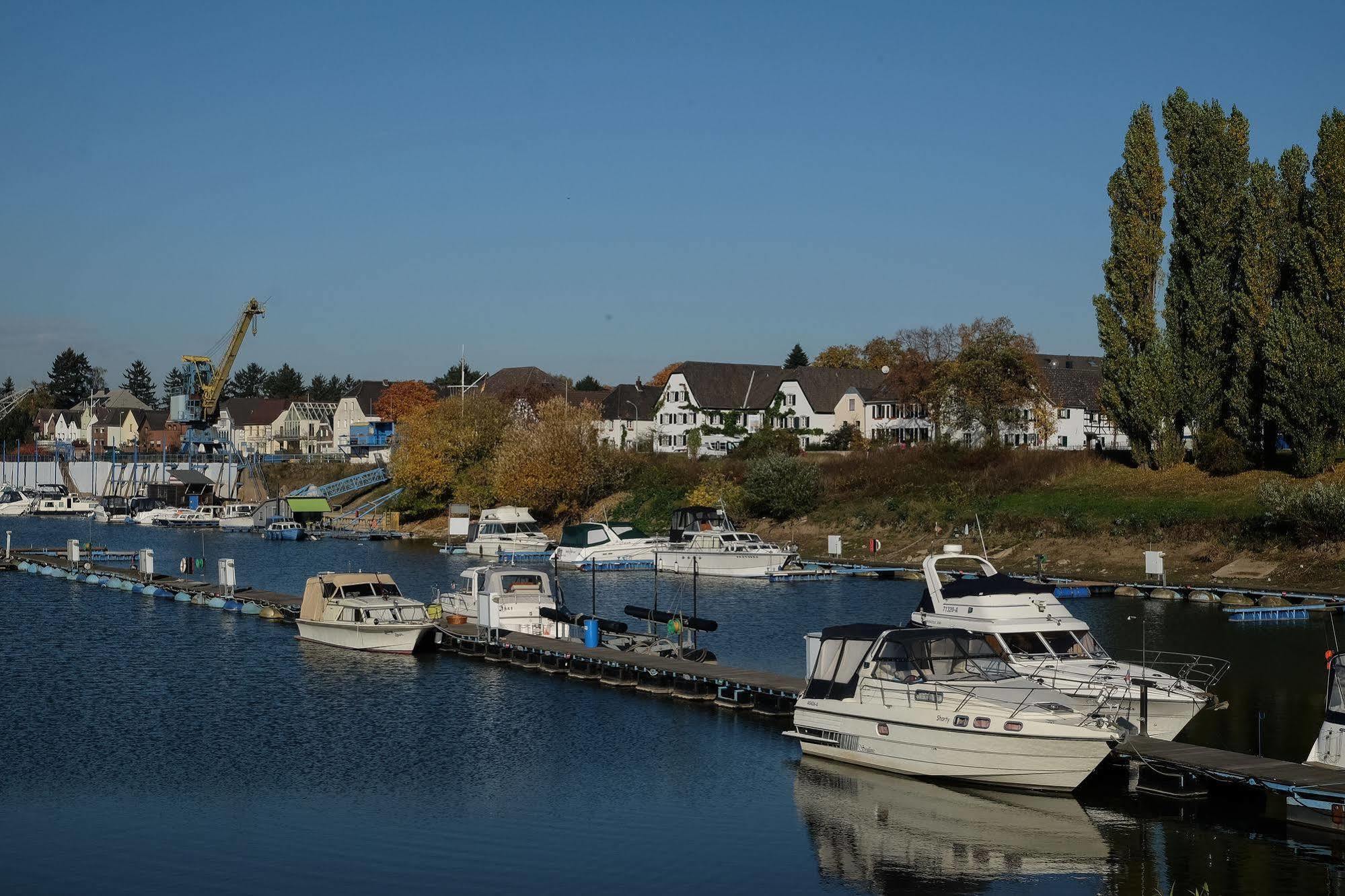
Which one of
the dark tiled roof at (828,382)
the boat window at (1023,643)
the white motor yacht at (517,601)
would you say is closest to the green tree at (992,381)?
the dark tiled roof at (828,382)

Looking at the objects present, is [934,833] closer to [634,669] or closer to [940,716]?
[940,716]

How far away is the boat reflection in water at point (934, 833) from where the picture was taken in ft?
80.1

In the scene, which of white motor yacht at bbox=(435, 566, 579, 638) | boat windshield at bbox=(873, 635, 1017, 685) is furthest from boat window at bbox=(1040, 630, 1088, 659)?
white motor yacht at bbox=(435, 566, 579, 638)

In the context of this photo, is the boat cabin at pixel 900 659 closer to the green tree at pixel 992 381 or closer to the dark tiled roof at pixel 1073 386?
the green tree at pixel 992 381

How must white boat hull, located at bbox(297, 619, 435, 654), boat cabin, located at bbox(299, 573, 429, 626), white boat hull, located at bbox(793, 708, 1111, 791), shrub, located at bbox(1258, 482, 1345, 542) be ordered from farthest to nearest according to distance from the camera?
shrub, located at bbox(1258, 482, 1345, 542) → boat cabin, located at bbox(299, 573, 429, 626) → white boat hull, located at bbox(297, 619, 435, 654) → white boat hull, located at bbox(793, 708, 1111, 791)

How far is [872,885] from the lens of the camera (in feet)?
78.7

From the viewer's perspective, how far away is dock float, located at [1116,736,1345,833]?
24844 mm

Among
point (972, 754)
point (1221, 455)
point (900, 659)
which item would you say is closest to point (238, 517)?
point (1221, 455)

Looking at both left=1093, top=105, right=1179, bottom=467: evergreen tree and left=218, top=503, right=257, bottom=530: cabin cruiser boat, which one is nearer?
left=1093, top=105, right=1179, bottom=467: evergreen tree

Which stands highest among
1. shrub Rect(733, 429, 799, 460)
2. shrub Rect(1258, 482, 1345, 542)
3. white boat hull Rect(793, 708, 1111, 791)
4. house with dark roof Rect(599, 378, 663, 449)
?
house with dark roof Rect(599, 378, 663, 449)

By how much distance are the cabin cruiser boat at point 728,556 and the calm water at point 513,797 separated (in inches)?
931

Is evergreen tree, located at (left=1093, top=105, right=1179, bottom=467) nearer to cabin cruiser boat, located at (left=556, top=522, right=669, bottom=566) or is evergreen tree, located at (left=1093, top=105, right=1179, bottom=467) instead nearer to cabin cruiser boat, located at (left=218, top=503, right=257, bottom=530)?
cabin cruiser boat, located at (left=556, top=522, right=669, bottom=566)

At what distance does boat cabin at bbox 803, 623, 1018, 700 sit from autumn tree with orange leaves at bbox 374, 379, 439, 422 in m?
152

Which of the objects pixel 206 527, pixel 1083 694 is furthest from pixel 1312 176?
pixel 206 527
